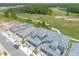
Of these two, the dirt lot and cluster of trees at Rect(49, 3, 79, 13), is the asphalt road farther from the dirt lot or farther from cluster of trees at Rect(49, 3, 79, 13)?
cluster of trees at Rect(49, 3, 79, 13)

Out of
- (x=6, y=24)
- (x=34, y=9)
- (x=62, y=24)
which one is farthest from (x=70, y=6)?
(x=6, y=24)

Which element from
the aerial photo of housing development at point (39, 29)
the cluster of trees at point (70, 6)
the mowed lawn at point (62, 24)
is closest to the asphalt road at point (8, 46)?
the aerial photo of housing development at point (39, 29)

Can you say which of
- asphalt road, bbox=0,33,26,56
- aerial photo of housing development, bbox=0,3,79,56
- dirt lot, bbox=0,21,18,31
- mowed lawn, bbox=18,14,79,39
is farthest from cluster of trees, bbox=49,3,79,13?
asphalt road, bbox=0,33,26,56

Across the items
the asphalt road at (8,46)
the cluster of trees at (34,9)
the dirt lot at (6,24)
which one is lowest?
the asphalt road at (8,46)

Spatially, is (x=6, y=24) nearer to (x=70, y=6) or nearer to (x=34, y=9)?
(x=34, y=9)

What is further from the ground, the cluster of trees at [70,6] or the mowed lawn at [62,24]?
the cluster of trees at [70,6]

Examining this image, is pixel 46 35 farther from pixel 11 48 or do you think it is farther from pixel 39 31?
pixel 11 48

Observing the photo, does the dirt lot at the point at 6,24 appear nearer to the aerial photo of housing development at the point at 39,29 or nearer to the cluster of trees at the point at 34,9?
the aerial photo of housing development at the point at 39,29
